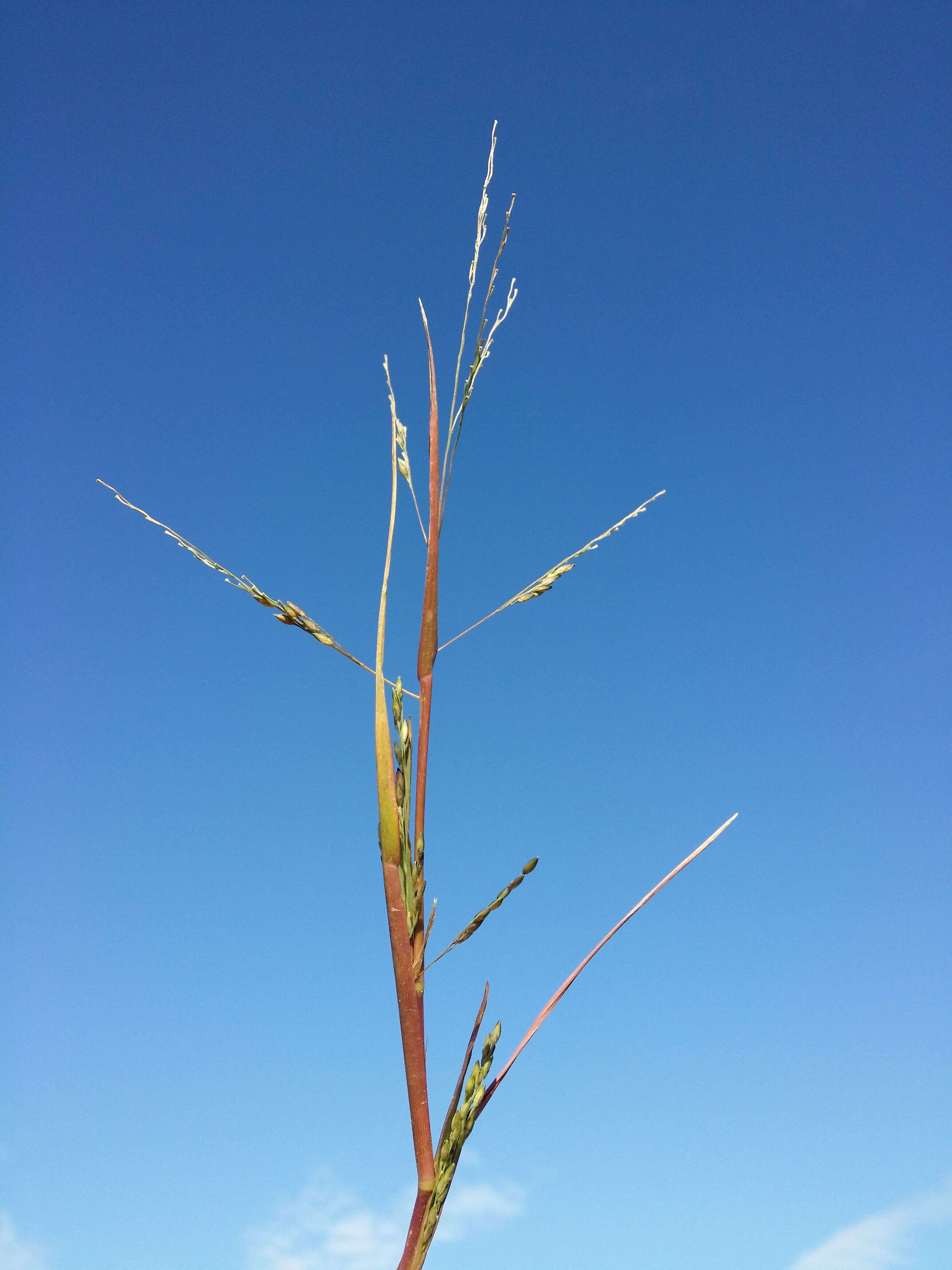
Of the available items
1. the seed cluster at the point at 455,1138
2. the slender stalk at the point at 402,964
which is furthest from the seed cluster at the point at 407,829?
the seed cluster at the point at 455,1138

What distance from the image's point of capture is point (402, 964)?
4.70 ft

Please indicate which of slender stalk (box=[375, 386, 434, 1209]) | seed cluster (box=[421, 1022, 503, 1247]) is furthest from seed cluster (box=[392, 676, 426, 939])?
seed cluster (box=[421, 1022, 503, 1247])

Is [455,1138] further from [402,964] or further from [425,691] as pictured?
[425,691]

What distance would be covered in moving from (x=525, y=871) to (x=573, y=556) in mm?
668

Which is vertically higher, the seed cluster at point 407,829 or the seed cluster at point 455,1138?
the seed cluster at point 407,829

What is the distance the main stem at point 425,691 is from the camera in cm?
137

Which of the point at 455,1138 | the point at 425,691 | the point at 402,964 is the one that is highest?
the point at 425,691

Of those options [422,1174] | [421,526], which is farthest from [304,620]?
[422,1174]

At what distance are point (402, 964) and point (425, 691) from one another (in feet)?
1.58

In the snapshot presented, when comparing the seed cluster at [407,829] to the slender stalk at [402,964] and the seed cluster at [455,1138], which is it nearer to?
the slender stalk at [402,964]

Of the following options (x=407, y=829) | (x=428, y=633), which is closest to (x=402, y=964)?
(x=407, y=829)

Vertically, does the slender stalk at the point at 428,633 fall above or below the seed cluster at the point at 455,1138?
above

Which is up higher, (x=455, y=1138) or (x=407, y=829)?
(x=407, y=829)

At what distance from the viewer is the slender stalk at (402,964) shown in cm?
140
